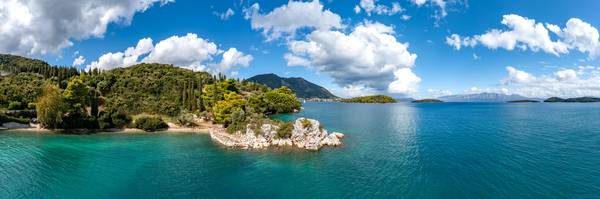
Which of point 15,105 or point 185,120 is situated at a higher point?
point 15,105

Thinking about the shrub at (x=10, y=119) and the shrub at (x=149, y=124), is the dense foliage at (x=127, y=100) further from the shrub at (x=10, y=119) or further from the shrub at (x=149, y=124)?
the shrub at (x=10, y=119)

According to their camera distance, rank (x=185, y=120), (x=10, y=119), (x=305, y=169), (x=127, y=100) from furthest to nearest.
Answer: (x=127, y=100) → (x=185, y=120) → (x=10, y=119) → (x=305, y=169)

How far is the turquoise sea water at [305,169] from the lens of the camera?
107 ft

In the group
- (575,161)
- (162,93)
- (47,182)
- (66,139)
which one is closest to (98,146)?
(66,139)

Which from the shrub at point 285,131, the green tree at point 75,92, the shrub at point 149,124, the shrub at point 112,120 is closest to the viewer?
the shrub at point 285,131

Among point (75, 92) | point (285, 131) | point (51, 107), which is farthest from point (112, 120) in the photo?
point (285, 131)

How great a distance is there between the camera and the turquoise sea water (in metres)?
32.6

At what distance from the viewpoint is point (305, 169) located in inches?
1625

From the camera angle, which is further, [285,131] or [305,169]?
[285,131]

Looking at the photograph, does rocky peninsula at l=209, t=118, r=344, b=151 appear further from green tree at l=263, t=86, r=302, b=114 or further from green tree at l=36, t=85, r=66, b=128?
green tree at l=263, t=86, r=302, b=114

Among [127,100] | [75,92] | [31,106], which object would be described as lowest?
[31,106]

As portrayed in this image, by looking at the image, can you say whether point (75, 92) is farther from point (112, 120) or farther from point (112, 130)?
point (112, 130)

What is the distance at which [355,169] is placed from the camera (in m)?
40.8

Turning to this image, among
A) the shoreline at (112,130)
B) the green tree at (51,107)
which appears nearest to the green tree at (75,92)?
the green tree at (51,107)
